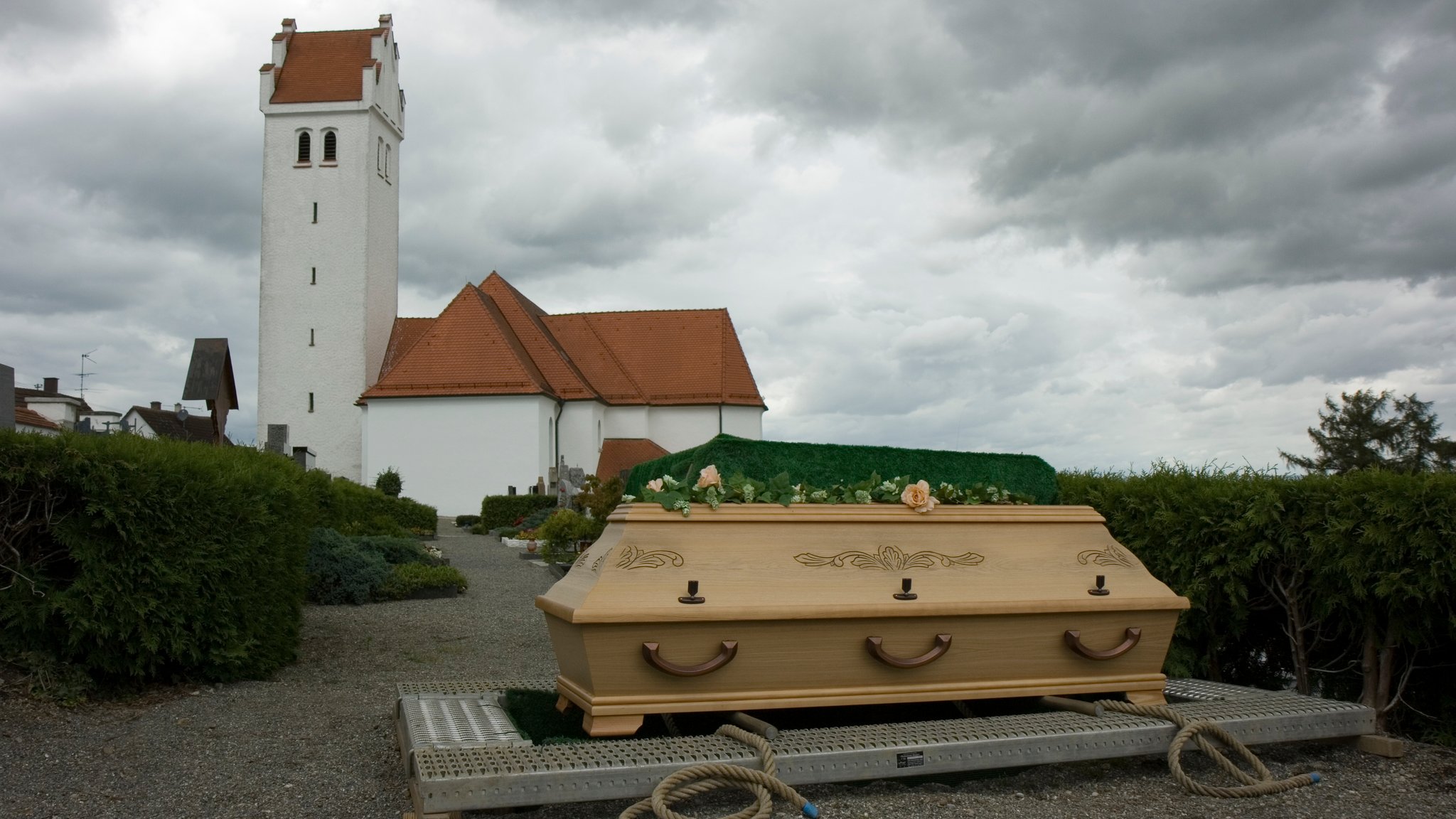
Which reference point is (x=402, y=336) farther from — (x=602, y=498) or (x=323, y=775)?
(x=323, y=775)

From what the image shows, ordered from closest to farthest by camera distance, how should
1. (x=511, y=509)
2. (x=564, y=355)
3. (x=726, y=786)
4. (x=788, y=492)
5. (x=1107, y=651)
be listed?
(x=726, y=786), (x=788, y=492), (x=1107, y=651), (x=511, y=509), (x=564, y=355)

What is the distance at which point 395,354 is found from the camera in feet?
133

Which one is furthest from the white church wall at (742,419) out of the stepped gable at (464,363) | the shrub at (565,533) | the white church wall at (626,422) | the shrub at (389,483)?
the shrub at (565,533)

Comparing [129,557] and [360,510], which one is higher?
[360,510]

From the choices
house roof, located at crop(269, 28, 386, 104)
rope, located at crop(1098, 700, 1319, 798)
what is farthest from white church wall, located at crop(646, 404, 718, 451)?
rope, located at crop(1098, 700, 1319, 798)

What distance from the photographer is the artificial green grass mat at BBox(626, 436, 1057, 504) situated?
5301 mm

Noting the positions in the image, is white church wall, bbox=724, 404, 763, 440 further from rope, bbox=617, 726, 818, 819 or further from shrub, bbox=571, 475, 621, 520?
rope, bbox=617, 726, 818, 819

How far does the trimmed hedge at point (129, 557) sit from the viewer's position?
6.25 metres

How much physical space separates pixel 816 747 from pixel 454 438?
104 feet

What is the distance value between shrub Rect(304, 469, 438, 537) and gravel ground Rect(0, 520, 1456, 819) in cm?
278

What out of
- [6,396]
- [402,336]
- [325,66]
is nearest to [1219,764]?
[6,396]

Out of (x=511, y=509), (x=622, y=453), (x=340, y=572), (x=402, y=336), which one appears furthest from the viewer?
(x=402, y=336)

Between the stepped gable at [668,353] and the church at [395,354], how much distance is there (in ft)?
0.24

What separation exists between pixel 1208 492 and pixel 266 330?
3792 cm
